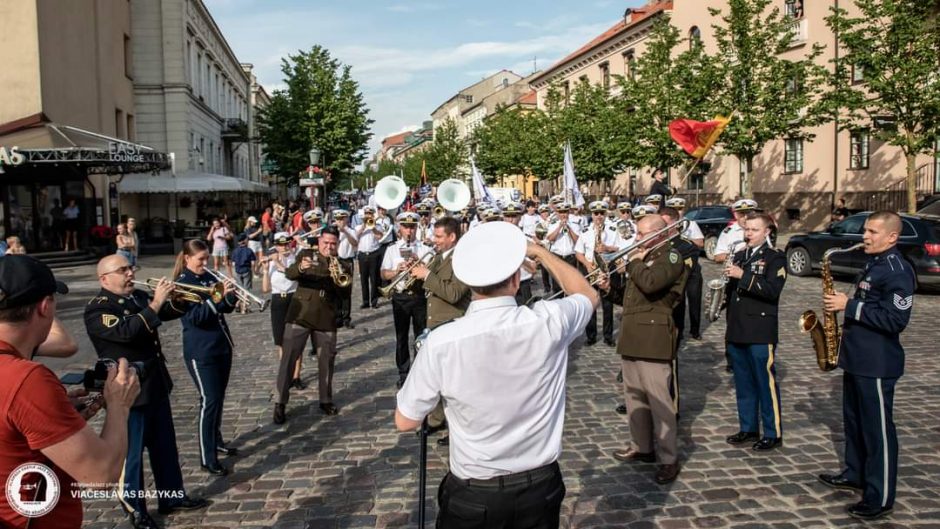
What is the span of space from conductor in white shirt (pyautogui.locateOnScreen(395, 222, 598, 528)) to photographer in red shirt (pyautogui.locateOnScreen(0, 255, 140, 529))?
1065 mm

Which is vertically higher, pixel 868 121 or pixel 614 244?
pixel 868 121

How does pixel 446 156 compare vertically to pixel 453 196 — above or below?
above

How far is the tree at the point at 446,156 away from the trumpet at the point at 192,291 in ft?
186

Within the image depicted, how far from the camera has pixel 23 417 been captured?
217cm

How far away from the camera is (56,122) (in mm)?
23828

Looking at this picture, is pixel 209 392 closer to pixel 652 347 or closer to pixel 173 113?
pixel 652 347

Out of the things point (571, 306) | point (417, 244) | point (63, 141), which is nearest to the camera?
point (571, 306)

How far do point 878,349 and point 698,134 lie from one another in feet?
48.4

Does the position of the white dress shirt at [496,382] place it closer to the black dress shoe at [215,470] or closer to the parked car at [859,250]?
the black dress shoe at [215,470]

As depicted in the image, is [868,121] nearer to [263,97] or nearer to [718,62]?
[718,62]

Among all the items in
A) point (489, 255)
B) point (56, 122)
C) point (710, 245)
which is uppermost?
point (56, 122)

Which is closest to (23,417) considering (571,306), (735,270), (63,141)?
(571,306)

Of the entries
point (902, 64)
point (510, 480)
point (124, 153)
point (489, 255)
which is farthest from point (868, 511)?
point (124, 153)

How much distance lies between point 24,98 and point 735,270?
78.8ft
